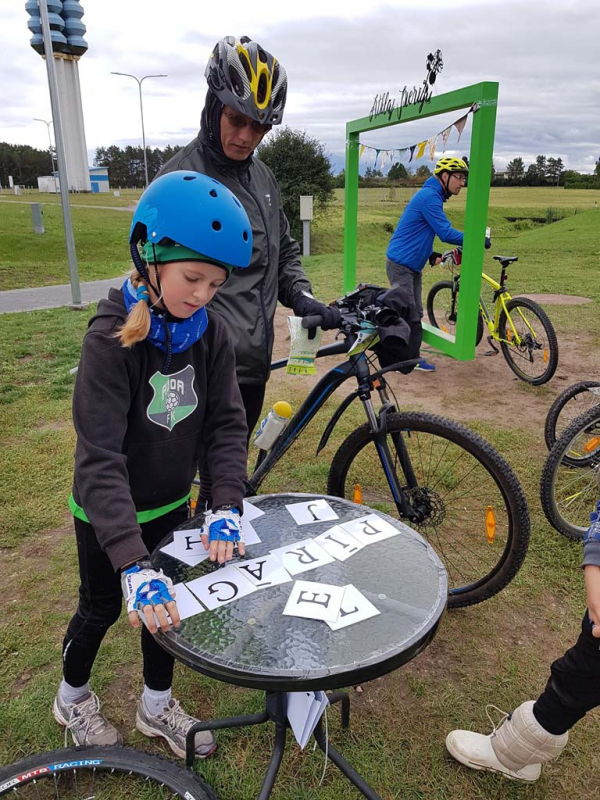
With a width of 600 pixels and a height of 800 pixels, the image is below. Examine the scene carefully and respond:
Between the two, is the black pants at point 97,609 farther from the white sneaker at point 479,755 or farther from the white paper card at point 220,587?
the white sneaker at point 479,755

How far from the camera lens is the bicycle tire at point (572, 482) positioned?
10.4ft

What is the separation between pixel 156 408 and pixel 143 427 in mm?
66

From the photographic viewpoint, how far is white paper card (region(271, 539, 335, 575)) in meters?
1.56

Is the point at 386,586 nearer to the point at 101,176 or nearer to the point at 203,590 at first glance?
the point at 203,590

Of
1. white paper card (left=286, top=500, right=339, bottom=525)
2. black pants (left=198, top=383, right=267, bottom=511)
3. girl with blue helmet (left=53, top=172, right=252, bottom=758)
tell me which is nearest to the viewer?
girl with blue helmet (left=53, top=172, right=252, bottom=758)

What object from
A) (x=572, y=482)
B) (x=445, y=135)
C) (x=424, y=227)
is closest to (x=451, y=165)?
(x=445, y=135)

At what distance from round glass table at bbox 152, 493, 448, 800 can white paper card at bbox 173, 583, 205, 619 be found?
16 millimetres

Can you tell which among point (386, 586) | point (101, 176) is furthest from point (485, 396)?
point (101, 176)

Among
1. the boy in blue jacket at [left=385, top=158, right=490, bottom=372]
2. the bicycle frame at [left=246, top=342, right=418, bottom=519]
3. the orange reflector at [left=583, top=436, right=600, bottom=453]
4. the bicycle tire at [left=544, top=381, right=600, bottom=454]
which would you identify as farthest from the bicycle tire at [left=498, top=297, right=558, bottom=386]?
the bicycle frame at [left=246, top=342, right=418, bottom=519]

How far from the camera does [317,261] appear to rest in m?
15.2

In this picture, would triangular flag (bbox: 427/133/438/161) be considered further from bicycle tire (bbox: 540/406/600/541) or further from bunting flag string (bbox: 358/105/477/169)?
bicycle tire (bbox: 540/406/600/541)

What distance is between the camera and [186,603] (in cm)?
142

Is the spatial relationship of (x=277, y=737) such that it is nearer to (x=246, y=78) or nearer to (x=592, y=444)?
(x=246, y=78)

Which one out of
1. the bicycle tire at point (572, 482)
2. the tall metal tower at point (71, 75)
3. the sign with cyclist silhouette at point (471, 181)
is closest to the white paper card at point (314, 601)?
the bicycle tire at point (572, 482)
